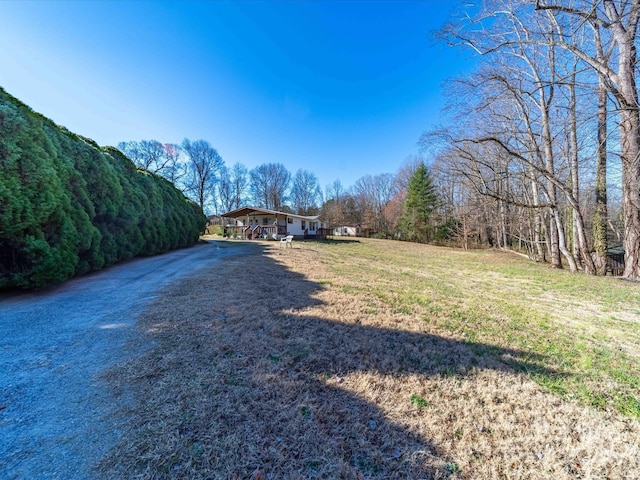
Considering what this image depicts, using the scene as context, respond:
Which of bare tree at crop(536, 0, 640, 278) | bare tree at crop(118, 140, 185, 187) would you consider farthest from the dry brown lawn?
bare tree at crop(118, 140, 185, 187)

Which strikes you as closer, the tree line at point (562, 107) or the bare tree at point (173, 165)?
the tree line at point (562, 107)

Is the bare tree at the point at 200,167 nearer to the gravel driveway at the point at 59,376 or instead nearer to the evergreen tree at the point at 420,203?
the evergreen tree at the point at 420,203

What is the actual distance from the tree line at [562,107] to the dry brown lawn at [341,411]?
22.1 feet

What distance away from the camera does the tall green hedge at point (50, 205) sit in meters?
4.10

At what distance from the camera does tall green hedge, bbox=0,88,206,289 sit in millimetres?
4102

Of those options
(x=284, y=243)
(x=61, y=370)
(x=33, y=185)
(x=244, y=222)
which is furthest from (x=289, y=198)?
(x=61, y=370)

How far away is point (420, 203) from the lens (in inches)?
1083

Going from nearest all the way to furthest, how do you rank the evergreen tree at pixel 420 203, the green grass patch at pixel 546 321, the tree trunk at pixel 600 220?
1. the green grass patch at pixel 546 321
2. the tree trunk at pixel 600 220
3. the evergreen tree at pixel 420 203

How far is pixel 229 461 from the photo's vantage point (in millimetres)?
1524

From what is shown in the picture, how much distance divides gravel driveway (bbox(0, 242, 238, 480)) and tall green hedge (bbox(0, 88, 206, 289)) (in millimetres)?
667

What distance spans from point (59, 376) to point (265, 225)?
22009 millimetres

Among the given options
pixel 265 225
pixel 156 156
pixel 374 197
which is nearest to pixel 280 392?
pixel 265 225

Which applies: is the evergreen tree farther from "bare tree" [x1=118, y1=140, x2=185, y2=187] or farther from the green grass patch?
"bare tree" [x1=118, y1=140, x2=185, y2=187]

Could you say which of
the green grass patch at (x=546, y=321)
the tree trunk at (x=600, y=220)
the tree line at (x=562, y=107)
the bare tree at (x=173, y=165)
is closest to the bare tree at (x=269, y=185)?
the bare tree at (x=173, y=165)
